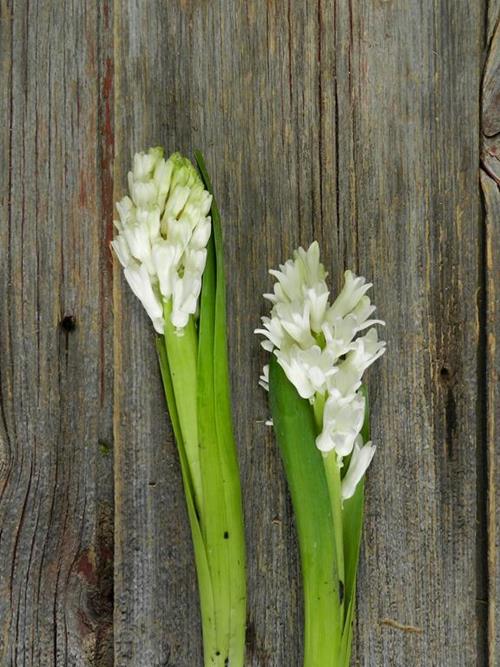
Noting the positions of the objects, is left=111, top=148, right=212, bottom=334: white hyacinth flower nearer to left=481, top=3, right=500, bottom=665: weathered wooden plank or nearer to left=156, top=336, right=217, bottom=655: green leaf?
left=156, top=336, right=217, bottom=655: green leaf

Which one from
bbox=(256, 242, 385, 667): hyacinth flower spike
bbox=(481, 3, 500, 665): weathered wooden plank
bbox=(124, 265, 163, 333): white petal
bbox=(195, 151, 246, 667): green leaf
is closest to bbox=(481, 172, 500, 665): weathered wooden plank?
bbox=(481, 3, 500, 665): weathered wooden plank

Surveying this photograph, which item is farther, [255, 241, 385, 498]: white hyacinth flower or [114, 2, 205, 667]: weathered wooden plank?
[114, 2, 205, 667]: weathered wooden plank

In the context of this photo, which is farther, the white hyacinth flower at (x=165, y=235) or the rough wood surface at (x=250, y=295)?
the rough wood surface at (x=250, y=295)

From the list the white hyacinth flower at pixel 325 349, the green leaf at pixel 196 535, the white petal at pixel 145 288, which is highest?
the white petal at pixel 145 288

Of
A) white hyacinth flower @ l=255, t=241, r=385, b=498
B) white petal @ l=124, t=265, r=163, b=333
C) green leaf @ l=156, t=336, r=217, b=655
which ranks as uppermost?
white petal @ l=124, t=265, r=163, b=333

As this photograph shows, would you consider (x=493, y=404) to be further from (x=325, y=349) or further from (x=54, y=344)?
(x=54, y=344)

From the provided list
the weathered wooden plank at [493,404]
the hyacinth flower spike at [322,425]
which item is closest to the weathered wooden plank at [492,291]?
the weathered wooden plank at [493,404]

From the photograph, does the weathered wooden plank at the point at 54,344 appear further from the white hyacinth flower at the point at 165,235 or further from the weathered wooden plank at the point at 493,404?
the weathered wooden plank at the point at 493,404

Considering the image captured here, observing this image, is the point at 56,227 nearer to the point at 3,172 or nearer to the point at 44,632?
the point at 3,172
